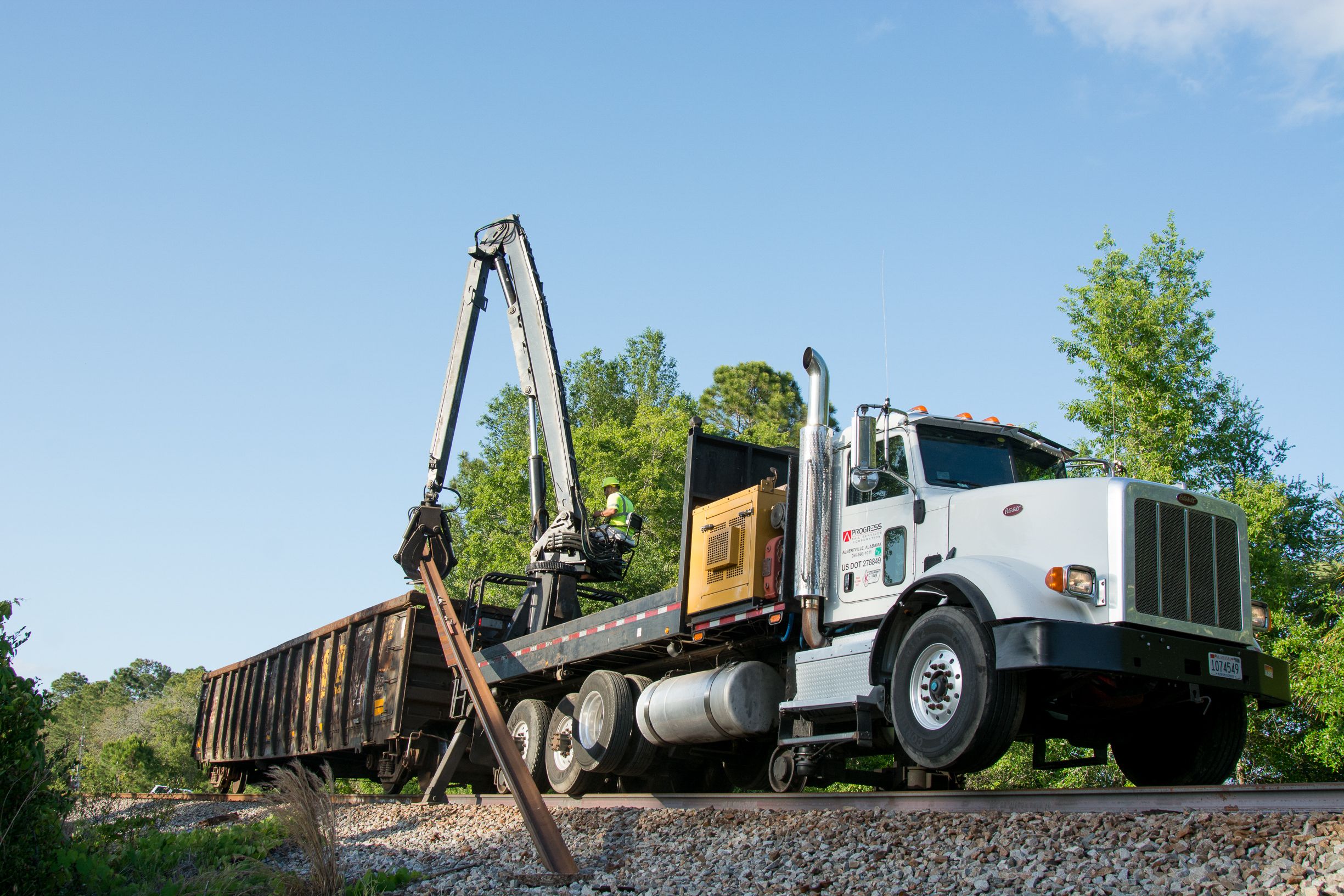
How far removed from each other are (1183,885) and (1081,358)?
1995cm

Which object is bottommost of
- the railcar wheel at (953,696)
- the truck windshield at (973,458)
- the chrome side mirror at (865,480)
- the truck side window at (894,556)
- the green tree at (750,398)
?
the railcar wheel at (953,696)

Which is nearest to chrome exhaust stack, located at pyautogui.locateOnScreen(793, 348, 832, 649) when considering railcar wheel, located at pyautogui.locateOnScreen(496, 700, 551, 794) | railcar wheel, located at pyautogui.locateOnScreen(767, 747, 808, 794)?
railcar wheel, located at pyautogui.locateOnScreen(767, 747, 808, 794)

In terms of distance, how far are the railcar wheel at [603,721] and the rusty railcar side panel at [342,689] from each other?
132 inches

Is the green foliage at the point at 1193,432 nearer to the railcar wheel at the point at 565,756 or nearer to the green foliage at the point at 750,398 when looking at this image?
the railcar wheel at the point at 565,756

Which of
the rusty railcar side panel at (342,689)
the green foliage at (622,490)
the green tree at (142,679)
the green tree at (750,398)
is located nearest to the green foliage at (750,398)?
the green tree at (750,398)

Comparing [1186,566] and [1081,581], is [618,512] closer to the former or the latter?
[1081,581]

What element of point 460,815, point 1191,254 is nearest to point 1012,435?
point 460,815

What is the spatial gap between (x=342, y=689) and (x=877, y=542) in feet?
30.9

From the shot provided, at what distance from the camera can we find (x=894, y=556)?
8.41 m

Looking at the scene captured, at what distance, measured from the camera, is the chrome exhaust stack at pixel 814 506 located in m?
8.77

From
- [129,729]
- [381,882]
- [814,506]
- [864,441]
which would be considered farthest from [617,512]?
[129,729]

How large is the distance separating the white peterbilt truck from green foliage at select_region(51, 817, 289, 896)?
110 inches

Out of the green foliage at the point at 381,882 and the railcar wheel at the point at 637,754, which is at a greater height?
the railcar wheel at the point at 637,754

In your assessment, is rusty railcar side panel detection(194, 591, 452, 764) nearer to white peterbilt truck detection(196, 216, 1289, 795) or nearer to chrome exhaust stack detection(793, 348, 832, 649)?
white peterbilt truck detection(196, 216, 1289, 795)
